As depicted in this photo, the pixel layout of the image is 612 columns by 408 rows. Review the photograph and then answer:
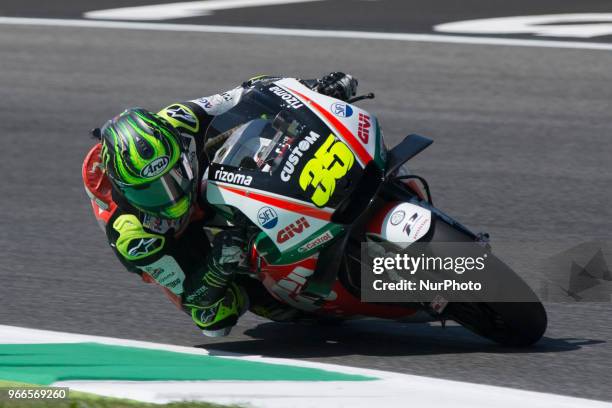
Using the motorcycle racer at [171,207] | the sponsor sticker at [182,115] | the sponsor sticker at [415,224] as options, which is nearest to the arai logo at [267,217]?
the motorcycle racer at [171,207]

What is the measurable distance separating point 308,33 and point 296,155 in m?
7.61

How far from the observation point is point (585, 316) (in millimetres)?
5988

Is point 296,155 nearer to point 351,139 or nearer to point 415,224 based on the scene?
point 351,139

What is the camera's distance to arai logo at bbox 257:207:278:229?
5.25m

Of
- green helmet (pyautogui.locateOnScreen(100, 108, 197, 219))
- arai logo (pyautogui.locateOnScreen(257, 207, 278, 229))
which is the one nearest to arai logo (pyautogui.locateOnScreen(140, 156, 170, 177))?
green helmet (pyautogui.locateOnScreen(100, 108, 197, 219))

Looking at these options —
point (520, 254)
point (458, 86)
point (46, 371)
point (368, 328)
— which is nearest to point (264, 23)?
point (458, 86)

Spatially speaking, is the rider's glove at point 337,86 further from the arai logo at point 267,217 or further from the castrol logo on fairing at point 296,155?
the arai logo at point 267,217

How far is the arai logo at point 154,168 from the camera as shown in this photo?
5074 millimetres

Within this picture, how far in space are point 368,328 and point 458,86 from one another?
532cm

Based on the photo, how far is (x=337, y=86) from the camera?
19.0 ft

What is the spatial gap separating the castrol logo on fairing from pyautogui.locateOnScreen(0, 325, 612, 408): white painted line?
874 millimetres

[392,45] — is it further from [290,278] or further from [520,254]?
[290,278]

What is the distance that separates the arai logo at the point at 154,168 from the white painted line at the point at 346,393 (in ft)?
2.75

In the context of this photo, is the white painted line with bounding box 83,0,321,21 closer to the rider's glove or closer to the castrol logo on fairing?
the rider's glove
